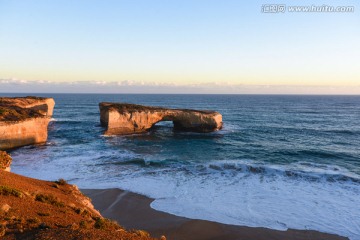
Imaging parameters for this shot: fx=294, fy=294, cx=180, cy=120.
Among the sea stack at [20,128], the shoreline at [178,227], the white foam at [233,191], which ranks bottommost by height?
the shoreline at [178,227]

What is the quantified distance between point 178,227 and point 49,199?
607 centimetres

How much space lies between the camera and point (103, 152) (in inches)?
1139

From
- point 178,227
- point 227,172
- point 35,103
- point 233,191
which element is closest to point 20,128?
point 35,103

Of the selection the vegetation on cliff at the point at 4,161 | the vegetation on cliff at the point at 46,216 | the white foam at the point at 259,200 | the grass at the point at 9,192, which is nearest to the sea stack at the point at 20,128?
the vegetation on cliff at the point at 4,161

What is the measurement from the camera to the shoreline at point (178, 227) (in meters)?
13.1

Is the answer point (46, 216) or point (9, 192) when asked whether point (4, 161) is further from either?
point (46, 216)

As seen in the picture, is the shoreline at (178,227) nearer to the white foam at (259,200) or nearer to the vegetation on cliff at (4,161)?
the white foam at (259,200)

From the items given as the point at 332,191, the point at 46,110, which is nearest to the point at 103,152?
the point at 332,191

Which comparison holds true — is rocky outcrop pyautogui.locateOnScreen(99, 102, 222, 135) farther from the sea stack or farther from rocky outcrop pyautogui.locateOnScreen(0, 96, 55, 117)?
rocky outcrop pyautogui.locateOnScreen(0, 96, 55, 117)

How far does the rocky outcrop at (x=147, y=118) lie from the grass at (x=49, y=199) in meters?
28.1

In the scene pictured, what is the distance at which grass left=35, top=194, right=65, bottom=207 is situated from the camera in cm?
1038

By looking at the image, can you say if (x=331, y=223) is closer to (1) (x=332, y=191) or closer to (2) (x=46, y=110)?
(1) (x=332, y=191)

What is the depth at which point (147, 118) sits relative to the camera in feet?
133

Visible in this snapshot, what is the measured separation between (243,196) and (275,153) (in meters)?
13.3
